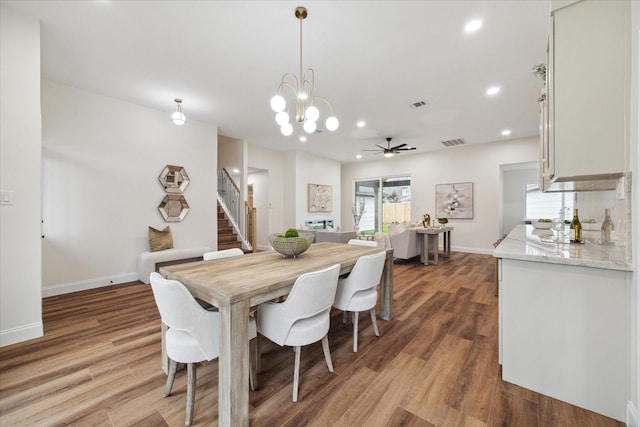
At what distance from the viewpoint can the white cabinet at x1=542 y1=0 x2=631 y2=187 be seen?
1.39 meters

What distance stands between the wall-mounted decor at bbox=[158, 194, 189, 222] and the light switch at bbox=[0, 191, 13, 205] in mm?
2166

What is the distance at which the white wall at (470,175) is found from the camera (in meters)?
6.30

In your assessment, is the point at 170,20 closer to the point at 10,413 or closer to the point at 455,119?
the point at 10,413

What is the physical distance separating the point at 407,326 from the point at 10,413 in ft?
9.63

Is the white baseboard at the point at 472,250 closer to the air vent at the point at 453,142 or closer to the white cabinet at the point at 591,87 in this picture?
the air vent at the point at 453,142

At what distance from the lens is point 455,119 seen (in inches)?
191

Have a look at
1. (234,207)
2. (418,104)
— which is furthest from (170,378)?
(234,207)

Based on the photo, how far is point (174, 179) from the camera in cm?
459

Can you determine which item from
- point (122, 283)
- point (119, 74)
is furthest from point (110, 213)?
point (119, 74)

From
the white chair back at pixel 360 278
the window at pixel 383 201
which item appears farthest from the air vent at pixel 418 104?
the window at pixel 383 201

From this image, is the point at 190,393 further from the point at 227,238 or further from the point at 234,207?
the point at 234,207

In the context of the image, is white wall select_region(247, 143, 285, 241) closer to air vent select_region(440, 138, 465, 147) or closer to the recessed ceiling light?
air vent select_region(440, 138, 465, 147)

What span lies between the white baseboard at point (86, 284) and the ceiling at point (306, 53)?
2812 mm

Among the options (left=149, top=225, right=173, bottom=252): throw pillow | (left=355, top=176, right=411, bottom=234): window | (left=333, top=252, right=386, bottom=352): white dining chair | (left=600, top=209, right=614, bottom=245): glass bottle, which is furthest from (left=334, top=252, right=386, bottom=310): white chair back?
(left=355, top=176, right=411, bottom=234): window
